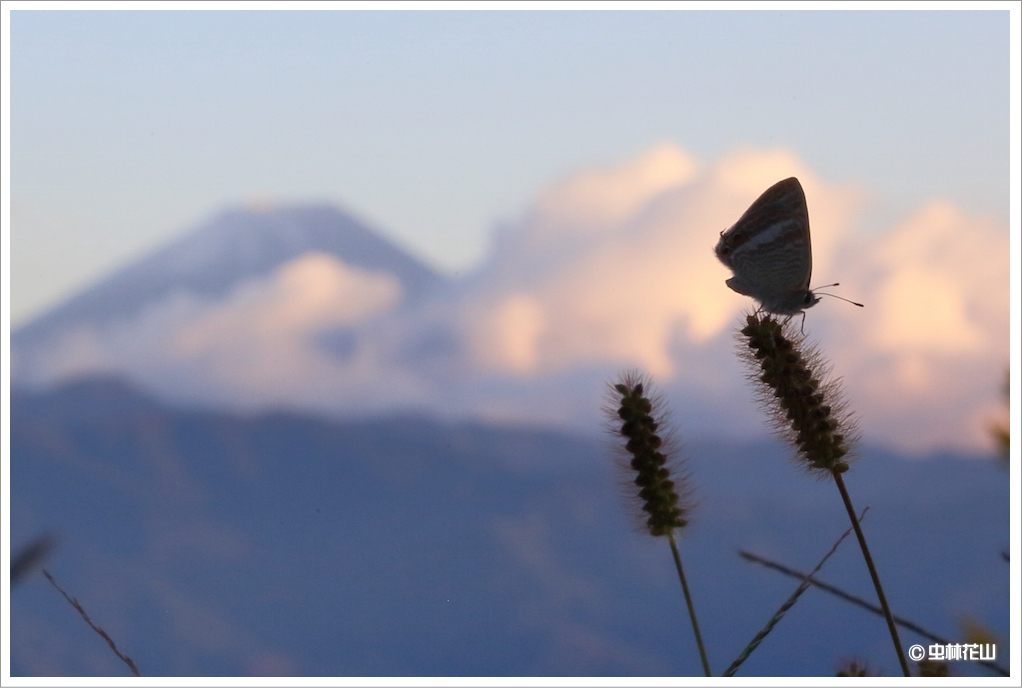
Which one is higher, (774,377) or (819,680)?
(774,377)

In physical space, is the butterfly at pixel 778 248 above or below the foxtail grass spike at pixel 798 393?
above

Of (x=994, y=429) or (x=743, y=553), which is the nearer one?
(x=743, y=553)

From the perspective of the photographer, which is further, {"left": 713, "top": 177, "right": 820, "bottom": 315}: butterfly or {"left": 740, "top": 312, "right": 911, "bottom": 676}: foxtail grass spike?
{"left": 713, "top": 177, "right": 820, "bottom": 315}: butterfly

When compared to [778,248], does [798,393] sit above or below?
below

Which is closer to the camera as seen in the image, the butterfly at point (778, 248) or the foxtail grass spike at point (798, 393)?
the foxtail grass spike at point (798, 393)

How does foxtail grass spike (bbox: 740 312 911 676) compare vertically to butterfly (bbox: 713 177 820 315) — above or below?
below

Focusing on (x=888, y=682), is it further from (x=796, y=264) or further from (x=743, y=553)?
(x=796, y=264)

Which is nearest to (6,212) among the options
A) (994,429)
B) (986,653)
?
(986,653)

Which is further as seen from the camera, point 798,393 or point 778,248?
point 778,248
